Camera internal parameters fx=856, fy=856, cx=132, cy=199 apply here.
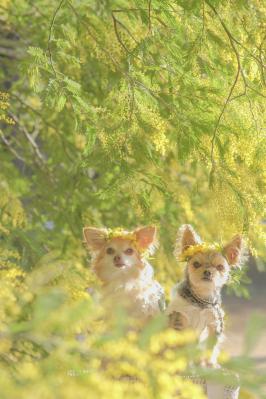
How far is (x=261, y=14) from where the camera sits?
268 centimetres

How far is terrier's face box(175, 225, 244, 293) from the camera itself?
7.80ft

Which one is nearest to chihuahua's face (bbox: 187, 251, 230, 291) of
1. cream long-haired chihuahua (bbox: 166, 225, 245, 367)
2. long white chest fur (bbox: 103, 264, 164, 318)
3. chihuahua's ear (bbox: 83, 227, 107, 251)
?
cream long-haired chihuahua (bbox: 166, 225, 245, 367)

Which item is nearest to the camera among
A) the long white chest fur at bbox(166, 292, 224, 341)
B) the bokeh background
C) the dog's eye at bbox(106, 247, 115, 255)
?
the bokeh background

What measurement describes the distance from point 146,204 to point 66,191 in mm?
1797

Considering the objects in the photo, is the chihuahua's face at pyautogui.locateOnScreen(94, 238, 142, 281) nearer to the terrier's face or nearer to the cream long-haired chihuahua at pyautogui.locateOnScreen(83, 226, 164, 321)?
the cream long-haired chihuahua at pyautogui.locateOnScreen(83, 226, 164, 321)

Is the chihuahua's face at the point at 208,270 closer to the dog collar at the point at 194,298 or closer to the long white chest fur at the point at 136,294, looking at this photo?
the dog collar at the point at 194,298

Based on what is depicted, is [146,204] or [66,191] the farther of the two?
[66,191]

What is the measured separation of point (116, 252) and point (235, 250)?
13.4 inches

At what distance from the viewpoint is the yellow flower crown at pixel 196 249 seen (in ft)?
7.94

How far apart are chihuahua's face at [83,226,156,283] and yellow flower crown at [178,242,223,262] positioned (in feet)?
0.35

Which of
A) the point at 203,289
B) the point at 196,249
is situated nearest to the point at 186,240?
the point at 196,249

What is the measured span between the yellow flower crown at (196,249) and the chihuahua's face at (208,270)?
0.01 m

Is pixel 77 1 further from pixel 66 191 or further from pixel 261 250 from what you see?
pixel 261 250

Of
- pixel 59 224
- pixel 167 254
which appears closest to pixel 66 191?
pixel 59 224
